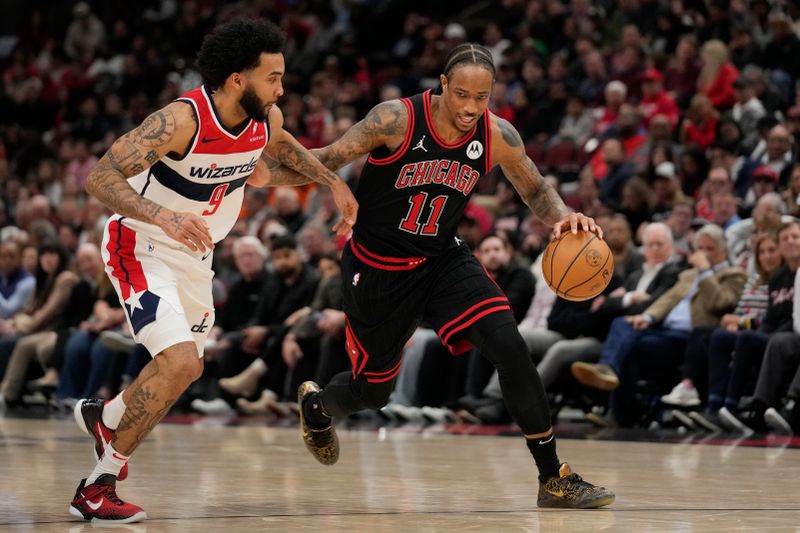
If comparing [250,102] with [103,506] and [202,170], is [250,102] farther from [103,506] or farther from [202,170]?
[103,506]

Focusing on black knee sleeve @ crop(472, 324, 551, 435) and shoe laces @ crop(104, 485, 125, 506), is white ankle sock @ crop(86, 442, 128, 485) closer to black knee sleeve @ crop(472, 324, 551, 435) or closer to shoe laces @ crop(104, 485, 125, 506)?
shoe laces @ crop(104, 485, 125, 506)

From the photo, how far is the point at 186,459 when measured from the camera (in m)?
8.02

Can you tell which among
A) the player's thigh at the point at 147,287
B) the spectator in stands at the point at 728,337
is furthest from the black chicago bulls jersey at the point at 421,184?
the spectator in stands at the point at 728,337

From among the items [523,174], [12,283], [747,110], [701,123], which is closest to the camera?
[523,174]

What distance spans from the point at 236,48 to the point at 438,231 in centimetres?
125

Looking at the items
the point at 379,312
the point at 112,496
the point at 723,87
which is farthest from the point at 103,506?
the point at 723,87

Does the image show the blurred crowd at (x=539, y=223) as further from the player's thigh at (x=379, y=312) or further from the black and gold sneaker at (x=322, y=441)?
the player's thigh at (x=379, y=312)

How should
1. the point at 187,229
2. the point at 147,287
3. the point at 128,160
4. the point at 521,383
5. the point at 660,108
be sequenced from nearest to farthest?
the point at 187,229
the point at 128,160
the point at 147,287
the point at 521,383
the point at 660,108

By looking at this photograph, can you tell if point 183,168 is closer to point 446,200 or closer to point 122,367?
point 446,200

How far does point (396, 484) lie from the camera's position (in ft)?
21.7

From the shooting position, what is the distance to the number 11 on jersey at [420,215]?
6.06m

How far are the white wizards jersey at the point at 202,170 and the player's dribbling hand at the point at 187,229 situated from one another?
41 cm

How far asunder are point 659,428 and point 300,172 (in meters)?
5.53

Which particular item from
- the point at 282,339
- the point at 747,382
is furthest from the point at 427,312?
the point at 282,339
